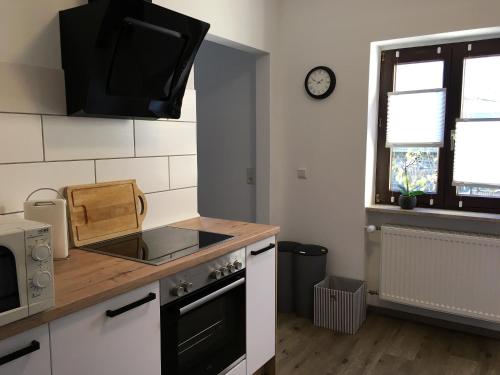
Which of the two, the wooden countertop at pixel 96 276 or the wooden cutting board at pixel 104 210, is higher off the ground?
the wooden cutting board at pixel 104 210

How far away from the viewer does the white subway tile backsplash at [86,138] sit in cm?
172

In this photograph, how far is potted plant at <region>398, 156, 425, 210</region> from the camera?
2.99 metres

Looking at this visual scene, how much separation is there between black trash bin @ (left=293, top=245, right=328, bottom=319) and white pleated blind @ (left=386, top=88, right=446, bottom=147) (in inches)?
39.2

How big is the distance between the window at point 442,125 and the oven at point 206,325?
1.73 m

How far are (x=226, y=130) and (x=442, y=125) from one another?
1675mm

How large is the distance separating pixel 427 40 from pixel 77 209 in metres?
2.51

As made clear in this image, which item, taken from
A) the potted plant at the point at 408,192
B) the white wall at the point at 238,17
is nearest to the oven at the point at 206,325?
the white wall at the point at 238,17

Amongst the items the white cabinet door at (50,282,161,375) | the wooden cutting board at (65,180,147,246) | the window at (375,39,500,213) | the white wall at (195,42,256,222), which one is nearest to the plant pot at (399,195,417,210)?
the window at (375,39,500,213)

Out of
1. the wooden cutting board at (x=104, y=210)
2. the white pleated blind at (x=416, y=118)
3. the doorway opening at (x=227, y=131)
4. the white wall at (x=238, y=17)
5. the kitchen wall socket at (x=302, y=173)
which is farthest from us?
the doorway opening at (x=227, y=131)

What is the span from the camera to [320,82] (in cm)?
320

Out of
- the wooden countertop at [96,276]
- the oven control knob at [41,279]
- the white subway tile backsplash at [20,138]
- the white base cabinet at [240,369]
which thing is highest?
the white subway tile backsplash at [20,138]

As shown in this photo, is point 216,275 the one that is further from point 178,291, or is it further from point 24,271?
point 24,271

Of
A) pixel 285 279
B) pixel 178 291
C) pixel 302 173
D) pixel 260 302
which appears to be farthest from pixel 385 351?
pixel 178 291

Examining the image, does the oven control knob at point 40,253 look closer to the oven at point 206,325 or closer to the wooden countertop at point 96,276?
the wooden countertop at point 96,276
